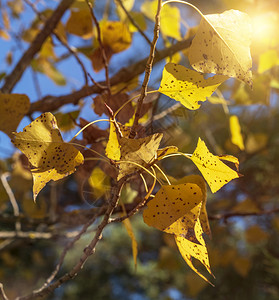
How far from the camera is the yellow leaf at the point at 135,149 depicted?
0.23 m

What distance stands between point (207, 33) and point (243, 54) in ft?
0.10

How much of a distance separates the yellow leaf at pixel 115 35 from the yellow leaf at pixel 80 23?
0.06 metres

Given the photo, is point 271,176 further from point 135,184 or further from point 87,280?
point 87,280

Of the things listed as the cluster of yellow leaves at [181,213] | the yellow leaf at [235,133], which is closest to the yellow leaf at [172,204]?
the cluster of yellow leaves at [181,213]

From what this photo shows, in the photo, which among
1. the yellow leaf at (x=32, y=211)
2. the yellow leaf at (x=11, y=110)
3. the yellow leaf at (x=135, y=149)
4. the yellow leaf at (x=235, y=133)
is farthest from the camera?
the yellow leaf at (x=32, y=211)

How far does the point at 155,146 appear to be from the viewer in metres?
0.24

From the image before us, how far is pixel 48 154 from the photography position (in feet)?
0.84

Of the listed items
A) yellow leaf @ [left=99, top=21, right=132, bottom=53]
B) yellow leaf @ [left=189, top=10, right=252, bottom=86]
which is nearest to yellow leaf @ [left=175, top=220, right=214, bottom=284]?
yellow leaf @ [left=189, top=10, right=252, bottom=86]

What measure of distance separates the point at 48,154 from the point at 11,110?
0.15 meters

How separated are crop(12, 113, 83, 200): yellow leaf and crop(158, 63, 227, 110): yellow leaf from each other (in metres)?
0.09

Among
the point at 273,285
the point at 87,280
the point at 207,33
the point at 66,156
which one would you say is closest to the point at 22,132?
the point at 66,156

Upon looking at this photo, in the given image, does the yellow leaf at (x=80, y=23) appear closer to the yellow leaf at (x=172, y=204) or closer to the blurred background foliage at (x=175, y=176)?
the blurred background foliage at (x=175, y=176)

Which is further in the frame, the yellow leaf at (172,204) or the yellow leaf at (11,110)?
the yellow leaf at (11,110)

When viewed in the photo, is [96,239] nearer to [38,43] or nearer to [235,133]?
[235,133]
